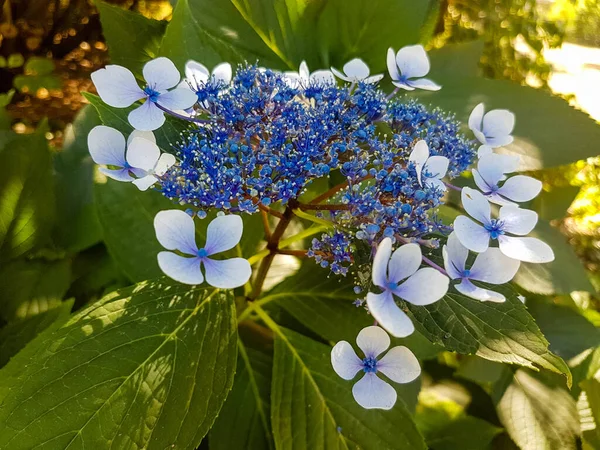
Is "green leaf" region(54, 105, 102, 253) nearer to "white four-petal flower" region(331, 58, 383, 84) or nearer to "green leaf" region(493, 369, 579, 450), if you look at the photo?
"white four-petal flower" region(331, 58, 383, 84)

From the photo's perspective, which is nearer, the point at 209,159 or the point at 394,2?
the point at 209,159

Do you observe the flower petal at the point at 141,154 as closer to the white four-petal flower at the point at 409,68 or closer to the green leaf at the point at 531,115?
the white four-petal flower at the point at 409,68

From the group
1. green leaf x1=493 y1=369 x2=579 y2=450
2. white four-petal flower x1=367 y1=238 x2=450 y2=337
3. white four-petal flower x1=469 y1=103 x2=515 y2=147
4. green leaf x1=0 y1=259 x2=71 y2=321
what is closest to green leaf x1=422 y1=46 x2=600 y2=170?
white four-petal flower x1=469 y1=103 x2=515 y2=147

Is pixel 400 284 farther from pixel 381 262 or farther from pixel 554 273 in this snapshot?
pixel 554 273

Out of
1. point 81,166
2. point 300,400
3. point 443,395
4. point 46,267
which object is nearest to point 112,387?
point 300,400

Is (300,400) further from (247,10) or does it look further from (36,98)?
(36,98)

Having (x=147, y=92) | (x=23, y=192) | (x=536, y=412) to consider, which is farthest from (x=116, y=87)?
(x=536, y=412)

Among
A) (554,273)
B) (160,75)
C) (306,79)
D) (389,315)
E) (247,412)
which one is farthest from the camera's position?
(554,273)

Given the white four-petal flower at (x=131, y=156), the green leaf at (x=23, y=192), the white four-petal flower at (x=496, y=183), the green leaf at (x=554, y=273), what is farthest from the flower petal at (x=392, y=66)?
the green leaf at (x=23, y=192)
